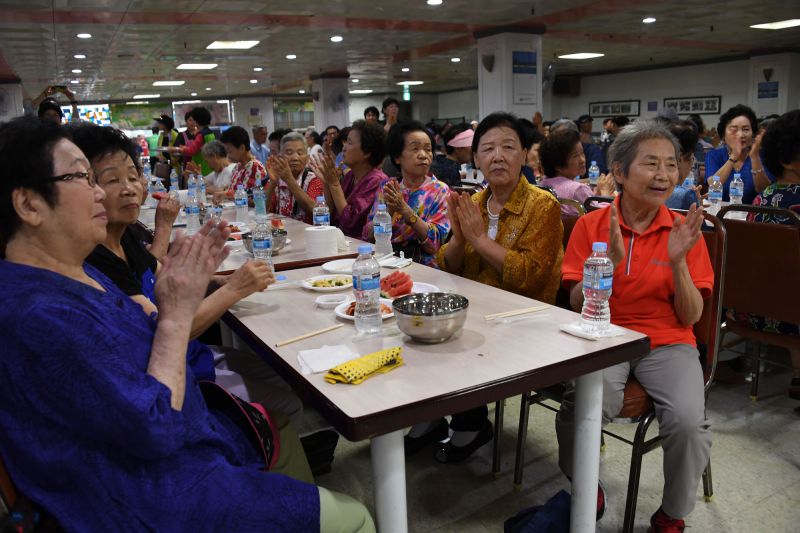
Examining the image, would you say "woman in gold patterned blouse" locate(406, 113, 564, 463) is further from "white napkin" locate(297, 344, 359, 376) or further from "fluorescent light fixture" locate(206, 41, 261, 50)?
"fluorescent light fixture" locate(206, 41, 261, 50)

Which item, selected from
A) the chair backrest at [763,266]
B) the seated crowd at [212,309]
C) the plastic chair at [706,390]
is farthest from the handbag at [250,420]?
the chair backrest at [763,266]

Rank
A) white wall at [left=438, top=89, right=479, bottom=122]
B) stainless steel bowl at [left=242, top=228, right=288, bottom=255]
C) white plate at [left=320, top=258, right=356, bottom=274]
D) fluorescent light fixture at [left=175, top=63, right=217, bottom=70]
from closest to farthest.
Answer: white plate at [left=320, top=258, right=356, bottom=274], stainless steel bowl at [left=242, top=228, right=288, bottom=255], fluorescent light fixture at [left=175, top=63, right=217, bottom=70], white wall at [left=438, top=89, right=479, bottom=122]

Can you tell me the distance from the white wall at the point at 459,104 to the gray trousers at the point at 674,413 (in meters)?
20.7

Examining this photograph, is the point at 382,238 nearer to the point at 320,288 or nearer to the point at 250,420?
the point at 320,288

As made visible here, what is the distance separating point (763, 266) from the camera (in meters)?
2.38

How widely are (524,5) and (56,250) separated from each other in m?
7.78

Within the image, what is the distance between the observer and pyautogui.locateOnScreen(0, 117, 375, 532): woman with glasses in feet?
3.30

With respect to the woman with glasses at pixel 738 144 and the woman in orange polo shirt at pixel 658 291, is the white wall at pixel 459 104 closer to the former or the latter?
the woman with glasses at pixel 738 144

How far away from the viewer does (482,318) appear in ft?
5.74

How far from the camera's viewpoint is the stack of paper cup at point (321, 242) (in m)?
2.73

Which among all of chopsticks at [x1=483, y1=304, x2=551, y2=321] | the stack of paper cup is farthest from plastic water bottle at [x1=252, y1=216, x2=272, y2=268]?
chopsticks at [x1=483, y1=304, x2=551, y2=321]

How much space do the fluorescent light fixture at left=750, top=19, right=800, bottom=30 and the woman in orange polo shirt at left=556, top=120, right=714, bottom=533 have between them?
9946 mm

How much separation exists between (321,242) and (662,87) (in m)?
16.3

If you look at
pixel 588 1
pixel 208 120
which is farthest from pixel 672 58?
pixel 208 120
